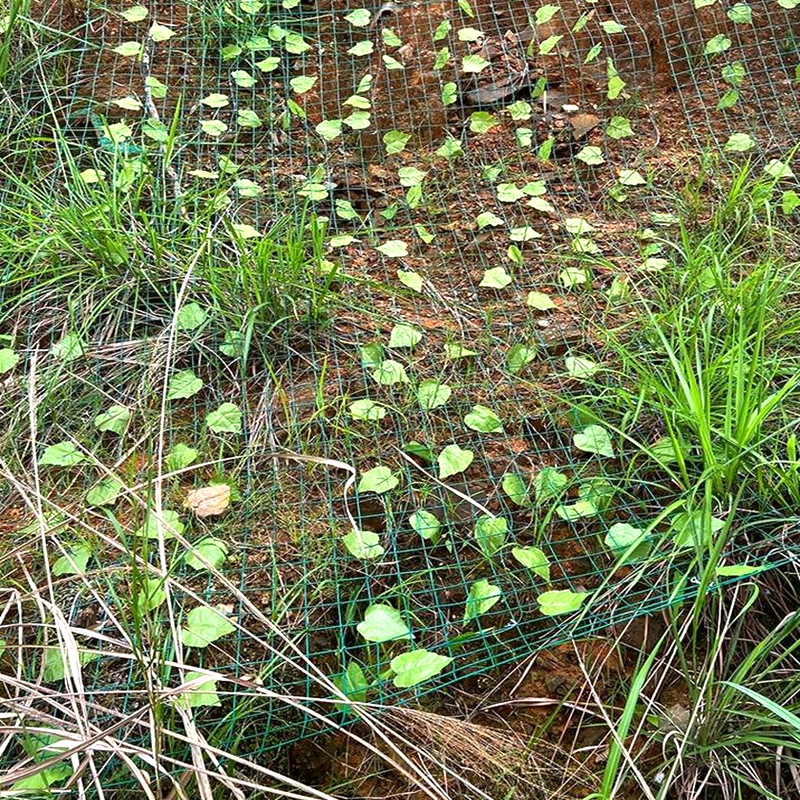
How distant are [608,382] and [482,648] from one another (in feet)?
1.92

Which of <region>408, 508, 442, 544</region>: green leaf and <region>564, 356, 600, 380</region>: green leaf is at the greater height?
<region>564, 356, 600, 380</region>: green leaf

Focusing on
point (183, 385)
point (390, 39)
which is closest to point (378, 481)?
point (183, 385)

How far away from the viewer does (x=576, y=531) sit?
1.41 metres

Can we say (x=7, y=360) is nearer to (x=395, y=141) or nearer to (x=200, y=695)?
(x=200, y=695)

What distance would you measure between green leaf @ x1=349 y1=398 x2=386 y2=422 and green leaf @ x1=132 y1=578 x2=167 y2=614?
471 mm

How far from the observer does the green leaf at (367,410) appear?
1565 millimetres

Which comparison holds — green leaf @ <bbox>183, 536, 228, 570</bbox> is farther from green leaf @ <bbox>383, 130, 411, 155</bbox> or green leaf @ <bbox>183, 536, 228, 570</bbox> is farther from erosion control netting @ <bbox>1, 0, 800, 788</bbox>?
green leaf @ <bbox>383, 130, 411, 155</bbox>

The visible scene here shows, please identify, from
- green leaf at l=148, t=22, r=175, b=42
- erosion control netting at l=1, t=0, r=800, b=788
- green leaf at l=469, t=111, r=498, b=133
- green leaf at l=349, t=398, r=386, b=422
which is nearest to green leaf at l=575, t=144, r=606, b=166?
erosion control netting at l=1, t=0, r=800, b=788

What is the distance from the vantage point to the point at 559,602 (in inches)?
49.2

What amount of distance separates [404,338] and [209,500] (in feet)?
1.69

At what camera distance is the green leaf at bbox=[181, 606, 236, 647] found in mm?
1238

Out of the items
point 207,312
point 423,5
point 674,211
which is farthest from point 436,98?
point 207,312

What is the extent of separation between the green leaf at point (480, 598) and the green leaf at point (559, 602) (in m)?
0.07

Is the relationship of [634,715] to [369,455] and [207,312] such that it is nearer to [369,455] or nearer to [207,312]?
[369,455]
